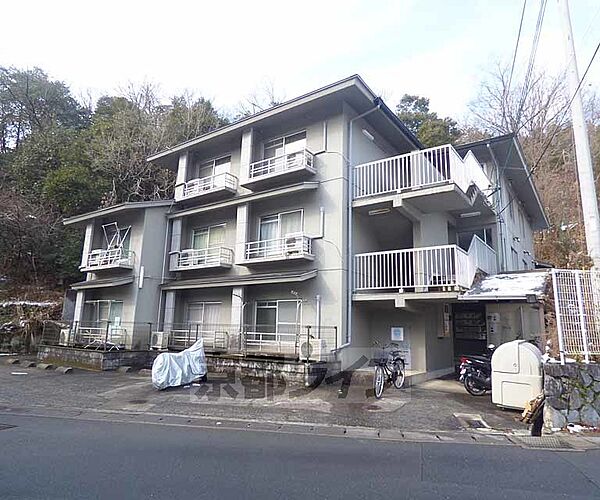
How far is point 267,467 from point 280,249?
8.43 metres

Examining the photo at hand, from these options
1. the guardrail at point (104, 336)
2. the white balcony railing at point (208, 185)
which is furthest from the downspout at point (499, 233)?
the guardrail at point (104, 336)

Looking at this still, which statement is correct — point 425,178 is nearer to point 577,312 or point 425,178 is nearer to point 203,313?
point 577,312

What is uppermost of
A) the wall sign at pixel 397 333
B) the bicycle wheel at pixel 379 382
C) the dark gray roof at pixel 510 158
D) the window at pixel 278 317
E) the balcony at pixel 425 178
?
the dark gray roof at pixel 510 158

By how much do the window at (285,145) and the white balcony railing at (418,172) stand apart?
2235mm

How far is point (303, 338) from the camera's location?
36.1 feet

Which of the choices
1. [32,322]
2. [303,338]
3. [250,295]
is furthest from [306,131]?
[32,322]

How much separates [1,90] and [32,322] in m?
17.3

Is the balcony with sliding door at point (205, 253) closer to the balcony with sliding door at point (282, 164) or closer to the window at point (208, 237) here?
the window at point (208, 237)

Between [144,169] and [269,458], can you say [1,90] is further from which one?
[269,458]

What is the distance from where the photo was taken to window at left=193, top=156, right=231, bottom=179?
15055 millimetres

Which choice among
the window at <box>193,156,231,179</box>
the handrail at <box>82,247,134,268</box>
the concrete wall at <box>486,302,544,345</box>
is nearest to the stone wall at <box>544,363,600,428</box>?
the concrete wall at <box>486,302,544,345</box>

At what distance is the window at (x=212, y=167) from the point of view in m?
15.1

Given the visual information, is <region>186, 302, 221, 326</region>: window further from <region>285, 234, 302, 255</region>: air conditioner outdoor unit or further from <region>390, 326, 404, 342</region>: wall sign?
<region>390, 326, 404, 342</region>: wall sign

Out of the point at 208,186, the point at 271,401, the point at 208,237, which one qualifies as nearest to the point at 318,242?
the point at 271,401
